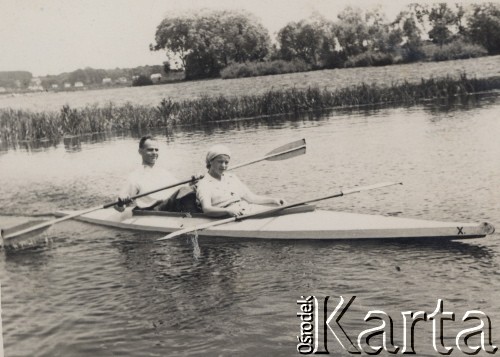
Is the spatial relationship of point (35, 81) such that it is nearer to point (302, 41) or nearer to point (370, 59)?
point (302, 41)

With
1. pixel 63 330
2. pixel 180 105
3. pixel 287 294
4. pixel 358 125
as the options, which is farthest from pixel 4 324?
pixel 358 125

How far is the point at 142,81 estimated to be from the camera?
165 inches

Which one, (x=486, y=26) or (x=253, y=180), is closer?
(x=486, y=26)

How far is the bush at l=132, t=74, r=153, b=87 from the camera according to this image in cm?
415

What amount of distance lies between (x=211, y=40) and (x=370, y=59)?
104 centimetres

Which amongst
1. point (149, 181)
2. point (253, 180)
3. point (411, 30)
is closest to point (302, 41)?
point (411, 30)

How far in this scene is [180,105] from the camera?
4.69 meters

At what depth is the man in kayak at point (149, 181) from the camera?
4.33 m

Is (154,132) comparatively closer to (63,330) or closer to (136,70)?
(136,70)

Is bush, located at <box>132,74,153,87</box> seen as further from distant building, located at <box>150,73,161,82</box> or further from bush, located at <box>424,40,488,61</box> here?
bush, located at <box>424,40,488,61</box>

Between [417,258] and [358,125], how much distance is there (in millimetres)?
1910

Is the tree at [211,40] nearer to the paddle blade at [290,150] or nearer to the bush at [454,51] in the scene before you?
the paddle blade at [290,150]

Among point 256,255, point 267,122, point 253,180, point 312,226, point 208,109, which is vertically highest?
point 208,109

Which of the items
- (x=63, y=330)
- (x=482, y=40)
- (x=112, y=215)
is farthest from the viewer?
(x=112, y=215)
